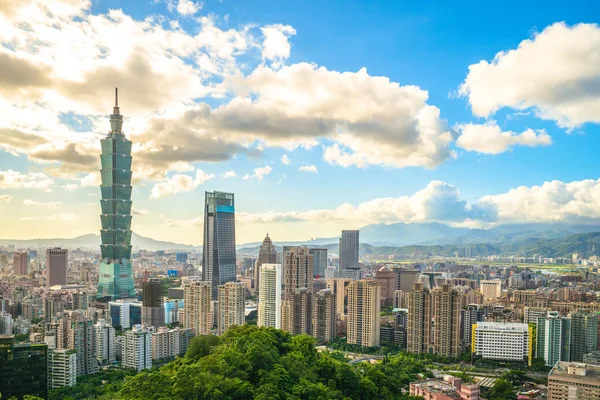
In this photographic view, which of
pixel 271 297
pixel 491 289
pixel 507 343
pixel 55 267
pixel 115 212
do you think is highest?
pixel 115 212

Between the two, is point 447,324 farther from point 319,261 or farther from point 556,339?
point 319,261

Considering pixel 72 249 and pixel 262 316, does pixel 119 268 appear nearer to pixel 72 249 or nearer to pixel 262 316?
pixel 262 316

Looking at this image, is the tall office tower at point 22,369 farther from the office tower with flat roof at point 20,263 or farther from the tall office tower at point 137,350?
the office tower with flat roof at point 20,263

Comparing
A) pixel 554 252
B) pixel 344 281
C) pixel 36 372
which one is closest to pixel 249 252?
pixel 554 252

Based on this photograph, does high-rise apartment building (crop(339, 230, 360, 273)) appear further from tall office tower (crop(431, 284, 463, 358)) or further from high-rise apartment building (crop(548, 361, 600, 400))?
high-rise apartment building (crop(548, 361, 600, 400))

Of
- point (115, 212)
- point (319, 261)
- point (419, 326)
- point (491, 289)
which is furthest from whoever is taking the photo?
point (319, 261)

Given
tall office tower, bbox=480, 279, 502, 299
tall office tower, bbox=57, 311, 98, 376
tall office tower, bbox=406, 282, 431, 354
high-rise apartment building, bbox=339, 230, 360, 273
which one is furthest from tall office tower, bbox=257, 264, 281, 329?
high-rise apartment building, bbox=339, 230, 360, 273

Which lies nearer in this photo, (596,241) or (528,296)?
(528,296)

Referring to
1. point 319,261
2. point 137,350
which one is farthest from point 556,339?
point 319,261
